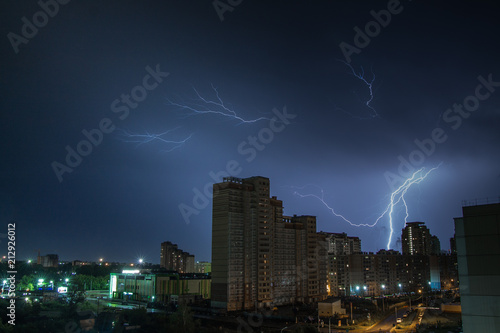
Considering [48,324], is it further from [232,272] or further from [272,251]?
[272,251]

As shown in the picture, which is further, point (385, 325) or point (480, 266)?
point (385, 325)

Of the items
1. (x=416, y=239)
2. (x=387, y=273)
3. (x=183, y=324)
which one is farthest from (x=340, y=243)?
(x=183, y=324)

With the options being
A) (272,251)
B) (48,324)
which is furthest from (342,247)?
(48,324)

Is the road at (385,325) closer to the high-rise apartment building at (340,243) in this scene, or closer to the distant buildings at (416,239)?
the high-rise apartment building at (340,243)

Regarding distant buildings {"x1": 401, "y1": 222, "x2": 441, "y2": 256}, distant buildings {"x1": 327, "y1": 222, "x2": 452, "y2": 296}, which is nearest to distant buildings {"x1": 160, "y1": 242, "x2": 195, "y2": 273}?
distant buildings {"x1": 327, "y1": 222, "x2": 452, "y2": 296}

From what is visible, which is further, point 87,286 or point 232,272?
point 87,286

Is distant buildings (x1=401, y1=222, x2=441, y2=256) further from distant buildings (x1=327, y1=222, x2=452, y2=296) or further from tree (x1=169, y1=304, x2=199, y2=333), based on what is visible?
tree (x1=169, y1=304, x2=199, y2=333)

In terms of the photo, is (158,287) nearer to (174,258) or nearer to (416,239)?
(174,258)
